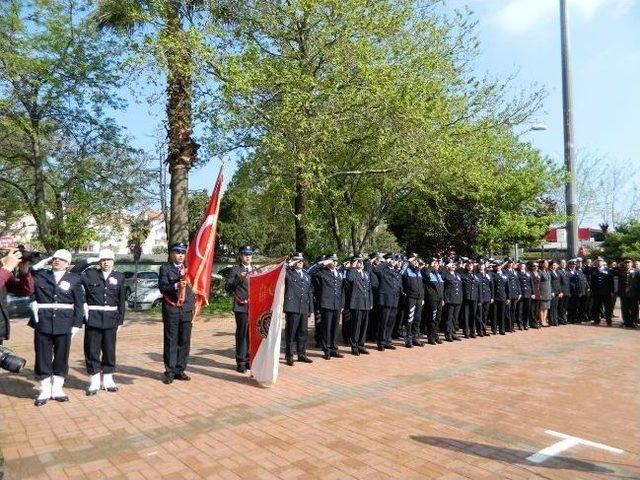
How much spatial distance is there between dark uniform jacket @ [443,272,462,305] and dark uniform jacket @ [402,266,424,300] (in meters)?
0.89

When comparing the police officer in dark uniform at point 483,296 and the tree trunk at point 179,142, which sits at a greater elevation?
the tree trunk at point 179,142

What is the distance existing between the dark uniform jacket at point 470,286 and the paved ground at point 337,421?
2856mm

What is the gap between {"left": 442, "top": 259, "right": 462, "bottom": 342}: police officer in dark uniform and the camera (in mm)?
11406

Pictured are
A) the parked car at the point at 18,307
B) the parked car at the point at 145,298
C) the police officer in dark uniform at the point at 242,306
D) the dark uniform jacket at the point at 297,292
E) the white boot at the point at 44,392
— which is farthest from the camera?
the parked car at the point at 145,298

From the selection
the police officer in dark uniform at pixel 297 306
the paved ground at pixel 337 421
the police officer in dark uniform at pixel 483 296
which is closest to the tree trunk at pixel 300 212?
the police officer in dark uniform at pixel 297 306

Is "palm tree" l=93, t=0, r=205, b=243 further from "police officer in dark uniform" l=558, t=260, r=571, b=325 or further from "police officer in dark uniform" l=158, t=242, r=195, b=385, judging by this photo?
"police officer in dark uniform" l=558, t=260, r=571, b=325

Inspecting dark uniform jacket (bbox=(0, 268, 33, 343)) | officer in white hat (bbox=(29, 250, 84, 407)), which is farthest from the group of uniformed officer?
dark uniform jacket (bbox=(0, 268, 33, 343))

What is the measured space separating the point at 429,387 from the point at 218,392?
2749mm

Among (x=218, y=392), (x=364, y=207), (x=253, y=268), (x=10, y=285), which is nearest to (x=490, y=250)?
(x=364, y=207)

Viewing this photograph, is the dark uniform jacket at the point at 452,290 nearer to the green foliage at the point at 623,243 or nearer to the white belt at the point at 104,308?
the white belt at the point at 104,308

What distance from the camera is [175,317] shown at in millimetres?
7336

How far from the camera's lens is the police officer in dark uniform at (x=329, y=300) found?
30.3 ft

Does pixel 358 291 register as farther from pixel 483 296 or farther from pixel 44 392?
pixel 44 392

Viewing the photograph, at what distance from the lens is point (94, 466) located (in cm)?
435
